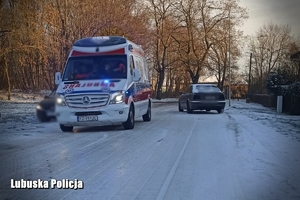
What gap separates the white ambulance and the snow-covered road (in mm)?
707

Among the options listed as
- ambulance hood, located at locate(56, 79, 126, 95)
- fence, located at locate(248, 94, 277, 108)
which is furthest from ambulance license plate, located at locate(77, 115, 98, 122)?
fence, located at locate(248, 94, 277, 108)

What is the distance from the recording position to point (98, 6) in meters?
26.0

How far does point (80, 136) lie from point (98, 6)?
52.5ft

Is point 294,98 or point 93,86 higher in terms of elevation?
point 93,86

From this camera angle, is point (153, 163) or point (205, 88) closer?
point (153, 163)

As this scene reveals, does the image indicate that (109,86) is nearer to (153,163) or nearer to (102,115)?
(102,115)

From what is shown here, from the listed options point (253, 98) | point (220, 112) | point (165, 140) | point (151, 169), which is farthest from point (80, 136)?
point (253, 98)

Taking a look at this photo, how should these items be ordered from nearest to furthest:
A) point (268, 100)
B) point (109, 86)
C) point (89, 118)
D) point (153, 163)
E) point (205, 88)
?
point (153, 163), point (89, 118), point (109, 86), point (205, 88), point (268, 100)

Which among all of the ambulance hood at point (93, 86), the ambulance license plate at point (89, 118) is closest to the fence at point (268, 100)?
the ambulance hood at point (93, 86)

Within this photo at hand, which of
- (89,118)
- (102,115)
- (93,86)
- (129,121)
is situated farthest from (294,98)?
(93,86)

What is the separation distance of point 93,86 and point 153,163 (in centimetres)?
181

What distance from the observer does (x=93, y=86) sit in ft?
24.5

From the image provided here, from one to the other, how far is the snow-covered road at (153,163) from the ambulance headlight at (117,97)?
3.37 ft

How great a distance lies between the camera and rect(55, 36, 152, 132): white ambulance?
7774 mm
